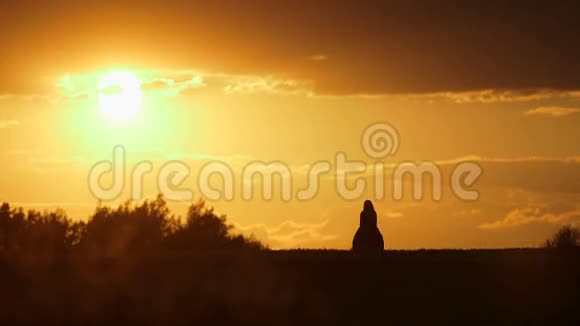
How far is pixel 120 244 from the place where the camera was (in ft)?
217

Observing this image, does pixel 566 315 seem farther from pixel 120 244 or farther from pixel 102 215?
pixel 102 215

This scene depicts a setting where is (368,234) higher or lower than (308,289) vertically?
higher

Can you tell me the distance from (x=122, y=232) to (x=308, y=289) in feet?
52.8

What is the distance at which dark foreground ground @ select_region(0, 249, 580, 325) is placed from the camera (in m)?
53.1

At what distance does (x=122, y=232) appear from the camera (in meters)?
69.0

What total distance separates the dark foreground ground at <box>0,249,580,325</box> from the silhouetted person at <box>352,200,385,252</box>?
1.72 meters

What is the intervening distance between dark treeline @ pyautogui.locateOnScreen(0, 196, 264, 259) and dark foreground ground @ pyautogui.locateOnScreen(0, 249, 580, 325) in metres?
8.66

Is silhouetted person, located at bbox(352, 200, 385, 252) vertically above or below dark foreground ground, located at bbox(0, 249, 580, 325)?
above

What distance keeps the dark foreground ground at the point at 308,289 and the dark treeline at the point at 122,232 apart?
8.66 metres

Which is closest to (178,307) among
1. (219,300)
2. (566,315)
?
(219,300)

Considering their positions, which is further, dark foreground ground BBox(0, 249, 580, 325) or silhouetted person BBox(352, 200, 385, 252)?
silhouetted person BBox(352, 200, 385, 252)

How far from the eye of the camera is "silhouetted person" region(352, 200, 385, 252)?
56938 millimetres

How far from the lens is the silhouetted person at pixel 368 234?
56.9 metres

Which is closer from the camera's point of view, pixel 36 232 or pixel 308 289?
pixel 308 289
